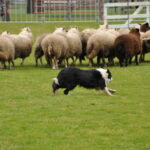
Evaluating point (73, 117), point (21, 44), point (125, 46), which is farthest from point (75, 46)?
point (73, 117)

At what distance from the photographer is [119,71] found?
73.3 ft

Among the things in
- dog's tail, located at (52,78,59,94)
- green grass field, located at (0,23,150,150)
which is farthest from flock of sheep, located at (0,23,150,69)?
dog's tail, located at (52,78,59,94)

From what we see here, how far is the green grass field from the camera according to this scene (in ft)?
34.7

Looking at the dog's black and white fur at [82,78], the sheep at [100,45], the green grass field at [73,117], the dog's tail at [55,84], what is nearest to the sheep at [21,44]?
the sheep at [100,45]

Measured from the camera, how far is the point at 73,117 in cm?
1278

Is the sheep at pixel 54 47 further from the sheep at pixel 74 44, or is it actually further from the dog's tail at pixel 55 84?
the dog's tail at pixel 55 84

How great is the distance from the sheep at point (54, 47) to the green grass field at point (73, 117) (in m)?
3.67

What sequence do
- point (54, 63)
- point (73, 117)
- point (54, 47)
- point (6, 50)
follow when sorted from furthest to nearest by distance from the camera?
point (54, 63) < point (54, 47) < point (6, 50) < point (73, 117)

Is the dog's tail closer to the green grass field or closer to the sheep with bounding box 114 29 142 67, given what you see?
the green grass field

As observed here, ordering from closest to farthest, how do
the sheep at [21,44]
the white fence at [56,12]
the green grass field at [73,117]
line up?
the green grass field at [73,117]
the sheep at [21,44]
the white fence at [56,12]

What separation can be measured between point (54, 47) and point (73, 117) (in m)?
10.9

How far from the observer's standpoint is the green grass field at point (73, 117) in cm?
1058

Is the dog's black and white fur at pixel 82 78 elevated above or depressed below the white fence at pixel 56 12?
below

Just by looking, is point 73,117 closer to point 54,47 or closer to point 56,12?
point 54,47
